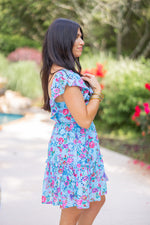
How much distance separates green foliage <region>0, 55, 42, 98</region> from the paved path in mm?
5831

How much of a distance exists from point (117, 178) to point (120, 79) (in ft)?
10.1

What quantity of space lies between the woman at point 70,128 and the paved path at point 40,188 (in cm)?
117

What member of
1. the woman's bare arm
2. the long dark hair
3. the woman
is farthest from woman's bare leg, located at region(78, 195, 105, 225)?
the long dark hair

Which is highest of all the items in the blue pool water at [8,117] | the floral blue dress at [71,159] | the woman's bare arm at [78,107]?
the woman's bare arm at [78,107]

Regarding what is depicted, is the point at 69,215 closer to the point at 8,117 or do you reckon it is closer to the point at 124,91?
the point at 124,91

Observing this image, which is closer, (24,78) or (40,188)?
(40,188)

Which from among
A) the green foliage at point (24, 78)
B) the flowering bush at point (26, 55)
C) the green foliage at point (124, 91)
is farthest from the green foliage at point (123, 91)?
the flowering bush at point (26, 55)

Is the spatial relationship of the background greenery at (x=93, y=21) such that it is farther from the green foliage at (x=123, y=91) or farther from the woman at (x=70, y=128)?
the woman at (x=70, y=128)

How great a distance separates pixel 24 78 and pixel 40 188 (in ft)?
28.4

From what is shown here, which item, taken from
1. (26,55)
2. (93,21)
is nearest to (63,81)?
(26,55)

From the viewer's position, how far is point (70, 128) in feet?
6.83

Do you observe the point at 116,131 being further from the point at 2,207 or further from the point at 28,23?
the point at 28,23

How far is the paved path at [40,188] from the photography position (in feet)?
10.6

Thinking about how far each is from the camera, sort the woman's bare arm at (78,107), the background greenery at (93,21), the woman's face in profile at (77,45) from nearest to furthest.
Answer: the woman's bare arm at (78,107) → the woman's face in profile at (77,45) → the background greenery at (93,21)
